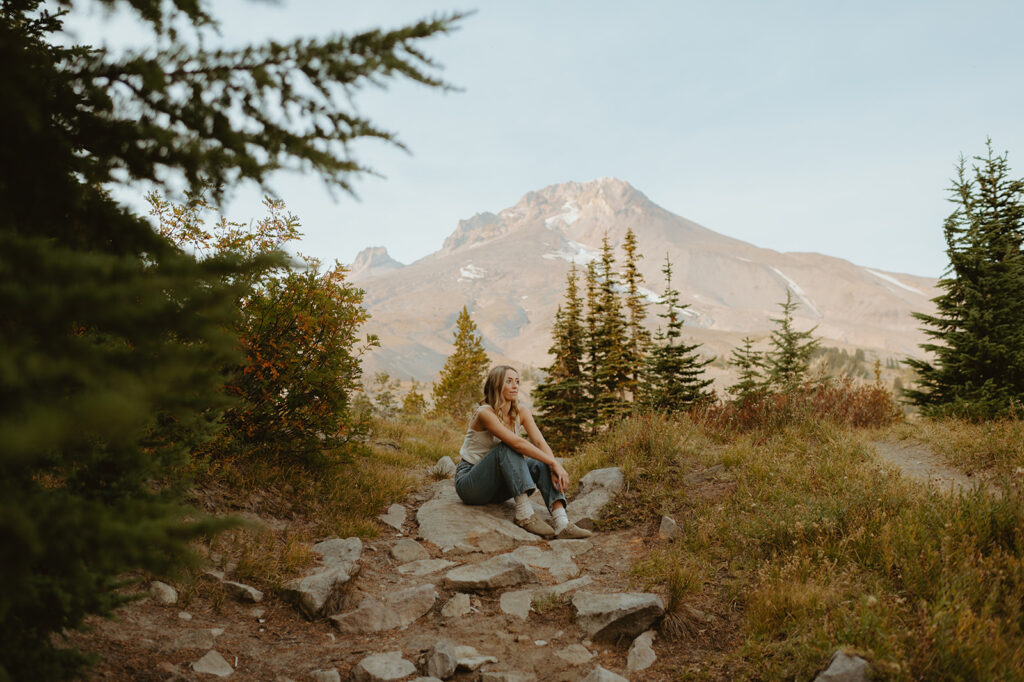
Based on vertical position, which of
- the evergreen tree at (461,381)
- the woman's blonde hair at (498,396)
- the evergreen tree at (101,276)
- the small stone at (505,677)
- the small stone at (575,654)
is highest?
the evergreen tree at (101,276)

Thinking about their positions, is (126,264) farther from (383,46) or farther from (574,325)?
(574,325)

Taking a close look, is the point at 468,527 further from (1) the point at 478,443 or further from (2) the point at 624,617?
(2) the point at 624,617

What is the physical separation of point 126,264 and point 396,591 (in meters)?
3.67

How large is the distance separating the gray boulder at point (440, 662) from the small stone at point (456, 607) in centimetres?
77

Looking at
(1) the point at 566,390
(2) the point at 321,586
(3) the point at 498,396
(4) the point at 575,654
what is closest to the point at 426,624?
(2) the point at 321,586

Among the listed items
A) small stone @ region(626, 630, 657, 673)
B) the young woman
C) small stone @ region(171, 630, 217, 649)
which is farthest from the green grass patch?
small stone @ region(171, 630, 217, 649)

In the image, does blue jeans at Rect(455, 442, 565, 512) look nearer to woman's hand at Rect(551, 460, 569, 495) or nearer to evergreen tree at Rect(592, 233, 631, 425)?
woman's hand at Rect(551, 460, 569, 495)

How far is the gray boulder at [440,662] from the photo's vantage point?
3246 mm

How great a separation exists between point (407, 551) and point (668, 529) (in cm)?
257

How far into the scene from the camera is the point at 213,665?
3.12 metres

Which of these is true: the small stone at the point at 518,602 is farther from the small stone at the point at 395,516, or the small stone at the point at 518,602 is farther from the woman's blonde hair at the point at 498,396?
the woman's blonde hair at the point at 498,396

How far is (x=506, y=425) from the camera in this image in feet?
21.4

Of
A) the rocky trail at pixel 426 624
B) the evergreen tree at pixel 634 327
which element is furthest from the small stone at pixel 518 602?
the evergreen tree at pixel 634 327

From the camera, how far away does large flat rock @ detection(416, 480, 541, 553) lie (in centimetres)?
561
